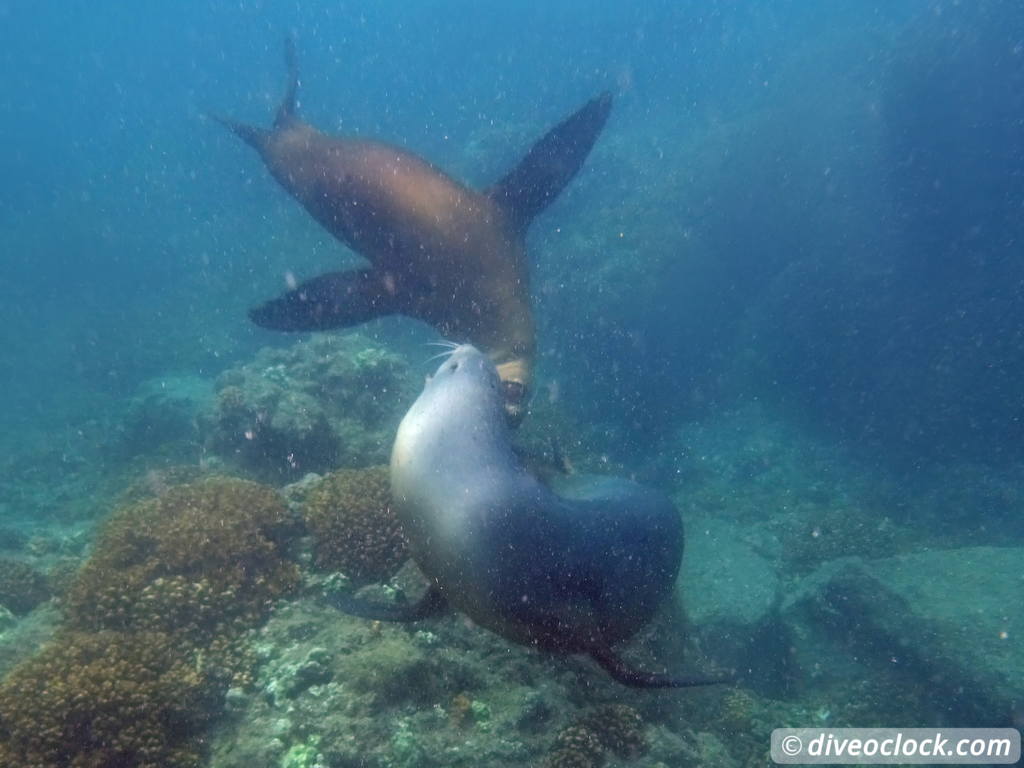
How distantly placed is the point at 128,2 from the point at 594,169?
386 feet

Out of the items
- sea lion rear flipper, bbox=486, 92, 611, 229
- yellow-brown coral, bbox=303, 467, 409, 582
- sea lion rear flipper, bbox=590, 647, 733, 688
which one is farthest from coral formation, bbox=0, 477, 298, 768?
sea lion rear flipper, bbox=486, 92, 611, 229

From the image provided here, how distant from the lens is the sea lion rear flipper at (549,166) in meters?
4.86

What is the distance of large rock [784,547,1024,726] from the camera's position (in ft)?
19.9

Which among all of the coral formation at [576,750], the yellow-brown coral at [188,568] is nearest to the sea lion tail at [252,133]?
the yellow-brown coral at [188,568]

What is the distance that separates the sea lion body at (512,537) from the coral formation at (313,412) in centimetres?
429

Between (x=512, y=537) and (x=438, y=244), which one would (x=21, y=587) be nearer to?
(x=438, y=244)

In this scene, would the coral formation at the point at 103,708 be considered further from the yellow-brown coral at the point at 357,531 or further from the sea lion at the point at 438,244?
the sea lion at the point at 438,244

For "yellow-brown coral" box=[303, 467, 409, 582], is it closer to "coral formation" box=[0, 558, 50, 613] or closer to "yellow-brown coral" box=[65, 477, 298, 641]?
"yellow-brown coral" box=[65, 477, 298, 641]

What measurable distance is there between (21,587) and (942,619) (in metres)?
10.2

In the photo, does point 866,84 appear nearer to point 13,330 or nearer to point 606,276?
point 606,276

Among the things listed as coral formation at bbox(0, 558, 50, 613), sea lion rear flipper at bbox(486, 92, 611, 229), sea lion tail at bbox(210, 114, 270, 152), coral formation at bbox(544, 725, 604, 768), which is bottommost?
coral formation at bbox(544, 725, 604, 768)

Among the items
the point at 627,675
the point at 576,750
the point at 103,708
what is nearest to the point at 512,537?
the point at 627,675

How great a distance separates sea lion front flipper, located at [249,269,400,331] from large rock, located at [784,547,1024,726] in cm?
659

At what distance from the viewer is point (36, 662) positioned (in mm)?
3742
